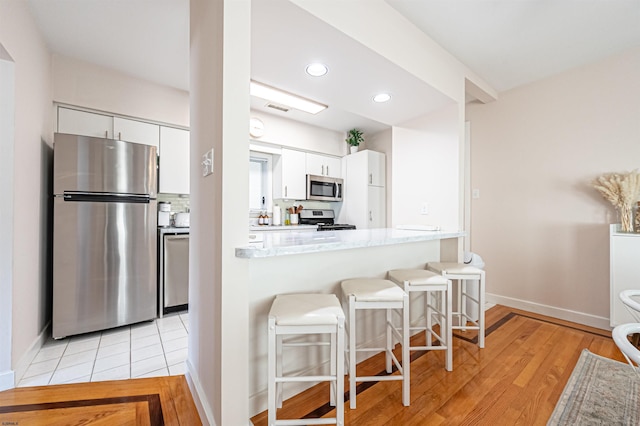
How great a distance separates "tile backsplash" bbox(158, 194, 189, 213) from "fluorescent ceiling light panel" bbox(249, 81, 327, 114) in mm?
1561

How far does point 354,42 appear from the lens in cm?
171

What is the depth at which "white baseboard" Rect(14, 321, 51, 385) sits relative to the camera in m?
1.78

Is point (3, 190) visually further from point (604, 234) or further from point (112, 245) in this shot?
point (604, 234)

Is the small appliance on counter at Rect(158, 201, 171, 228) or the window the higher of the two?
the window

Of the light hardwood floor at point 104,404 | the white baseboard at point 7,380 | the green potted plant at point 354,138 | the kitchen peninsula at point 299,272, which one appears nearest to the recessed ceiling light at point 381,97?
the kitchen peninsula at point 299,272

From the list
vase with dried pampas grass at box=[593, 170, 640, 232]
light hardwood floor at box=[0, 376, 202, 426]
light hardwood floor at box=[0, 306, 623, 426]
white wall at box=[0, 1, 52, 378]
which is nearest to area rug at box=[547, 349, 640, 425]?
light hardwood floor at box=[0, 306, 623, 426]

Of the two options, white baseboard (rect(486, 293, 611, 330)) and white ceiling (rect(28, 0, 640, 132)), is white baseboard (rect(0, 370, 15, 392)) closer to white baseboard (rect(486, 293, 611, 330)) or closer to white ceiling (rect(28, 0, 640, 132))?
white ceiling (rect(28, 0, 640, 132))

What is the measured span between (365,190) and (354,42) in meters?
2.81

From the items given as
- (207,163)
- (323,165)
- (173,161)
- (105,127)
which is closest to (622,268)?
(207,163)

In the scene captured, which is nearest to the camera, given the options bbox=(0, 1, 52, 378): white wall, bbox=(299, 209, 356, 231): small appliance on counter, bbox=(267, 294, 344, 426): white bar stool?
bbox=(267, 294, 344, 426): white bar stool

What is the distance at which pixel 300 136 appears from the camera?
169 inches

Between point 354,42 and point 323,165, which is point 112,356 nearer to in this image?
point 354,42

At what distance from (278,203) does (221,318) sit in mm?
3238

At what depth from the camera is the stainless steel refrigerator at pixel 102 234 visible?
2295 mm
